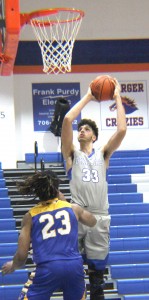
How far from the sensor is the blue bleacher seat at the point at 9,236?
8.09 metres

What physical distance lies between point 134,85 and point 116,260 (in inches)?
209

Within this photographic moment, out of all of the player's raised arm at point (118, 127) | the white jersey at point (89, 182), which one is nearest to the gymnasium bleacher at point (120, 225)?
the white jersey at point (89, 182)

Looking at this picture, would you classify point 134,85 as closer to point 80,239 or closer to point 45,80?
point 45,80

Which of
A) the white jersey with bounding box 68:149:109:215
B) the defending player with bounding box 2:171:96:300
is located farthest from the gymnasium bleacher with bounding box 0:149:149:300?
the defending player with bounding box 2:171:96:300

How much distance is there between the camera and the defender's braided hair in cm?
419

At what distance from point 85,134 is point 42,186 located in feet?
3.00

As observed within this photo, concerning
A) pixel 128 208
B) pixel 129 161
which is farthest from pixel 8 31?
pixel 129 161

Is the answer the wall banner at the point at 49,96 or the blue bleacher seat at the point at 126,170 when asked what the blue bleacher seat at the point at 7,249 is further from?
the wall banner at the point at 49,96

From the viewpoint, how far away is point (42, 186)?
13.8 feet

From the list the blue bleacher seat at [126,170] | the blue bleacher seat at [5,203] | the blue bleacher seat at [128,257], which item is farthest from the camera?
the blue bleacher seat at [126,170]

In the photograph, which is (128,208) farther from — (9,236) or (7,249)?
(7,249)

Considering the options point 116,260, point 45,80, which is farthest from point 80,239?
point 45,80

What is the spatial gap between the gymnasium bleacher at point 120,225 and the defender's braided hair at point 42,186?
9.06 feet

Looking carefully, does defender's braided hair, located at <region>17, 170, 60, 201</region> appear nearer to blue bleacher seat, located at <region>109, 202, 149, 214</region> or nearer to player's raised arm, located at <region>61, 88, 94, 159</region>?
player's raised arm, located at <region>61, 88, 94, 159</region>
